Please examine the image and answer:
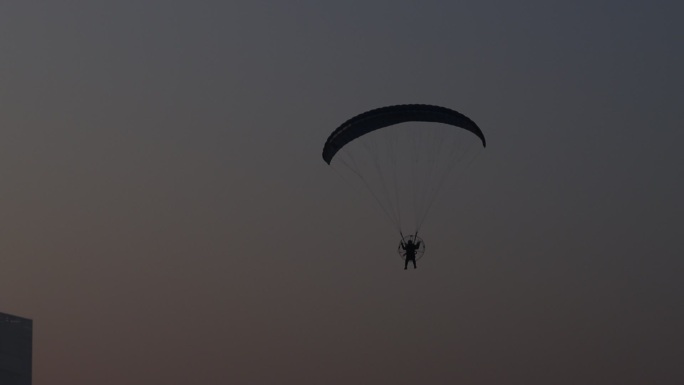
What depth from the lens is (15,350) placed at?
193375 mm

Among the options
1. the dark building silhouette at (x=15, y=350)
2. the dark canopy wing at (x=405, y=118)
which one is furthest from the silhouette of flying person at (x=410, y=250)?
the dark building silhouette at (x=15, y=350)

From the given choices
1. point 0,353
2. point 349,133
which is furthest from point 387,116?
point 0,353

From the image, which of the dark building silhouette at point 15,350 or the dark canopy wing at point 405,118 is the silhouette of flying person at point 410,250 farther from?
the dark building silhouette at point 15,350

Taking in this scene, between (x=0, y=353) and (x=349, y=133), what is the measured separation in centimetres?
12101

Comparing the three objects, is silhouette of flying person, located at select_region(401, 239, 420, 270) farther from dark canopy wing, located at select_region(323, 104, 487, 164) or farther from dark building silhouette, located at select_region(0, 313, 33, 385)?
dark building silhouette, located at select_region(0, 313, 33, 385)

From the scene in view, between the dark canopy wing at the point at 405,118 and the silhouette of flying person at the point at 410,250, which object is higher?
the dark canopy wing at the point at 405,118

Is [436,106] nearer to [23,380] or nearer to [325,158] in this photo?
[325,158]

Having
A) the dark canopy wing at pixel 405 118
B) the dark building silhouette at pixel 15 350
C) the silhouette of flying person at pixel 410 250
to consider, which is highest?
the dark building silhouette at pixel 15 350

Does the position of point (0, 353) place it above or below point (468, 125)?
above

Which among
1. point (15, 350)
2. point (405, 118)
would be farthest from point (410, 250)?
point (15, 350)

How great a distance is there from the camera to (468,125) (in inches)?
3194

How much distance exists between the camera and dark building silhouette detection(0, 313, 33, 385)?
192 metres

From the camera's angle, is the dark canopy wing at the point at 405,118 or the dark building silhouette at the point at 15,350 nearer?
the dark canopy wing at the point at 405,118

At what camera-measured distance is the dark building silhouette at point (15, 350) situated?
19188 cm
